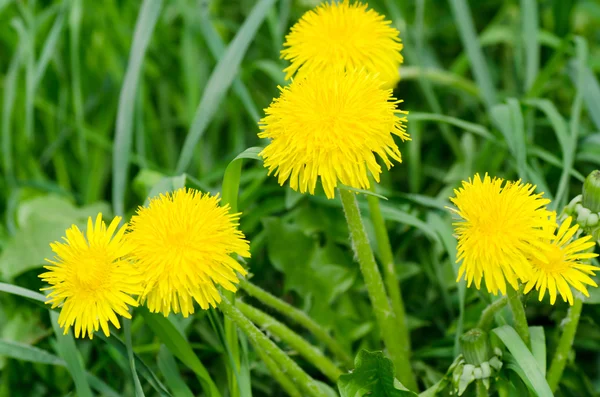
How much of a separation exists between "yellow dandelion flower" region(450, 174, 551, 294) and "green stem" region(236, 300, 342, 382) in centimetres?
25

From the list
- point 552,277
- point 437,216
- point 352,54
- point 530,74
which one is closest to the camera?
point 552,277

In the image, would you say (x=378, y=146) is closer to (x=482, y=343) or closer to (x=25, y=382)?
(x=482, y=343)

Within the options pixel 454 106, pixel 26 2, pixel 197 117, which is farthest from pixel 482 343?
pixel 26 2

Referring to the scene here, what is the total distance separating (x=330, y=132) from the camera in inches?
21.8

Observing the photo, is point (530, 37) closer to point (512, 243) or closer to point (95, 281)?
point (512, 243)

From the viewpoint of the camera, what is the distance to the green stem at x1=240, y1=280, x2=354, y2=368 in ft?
2.38

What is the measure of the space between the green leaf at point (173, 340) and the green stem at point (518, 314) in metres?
0.35

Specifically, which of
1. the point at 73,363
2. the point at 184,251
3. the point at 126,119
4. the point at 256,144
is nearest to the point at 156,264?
the point at 184,251

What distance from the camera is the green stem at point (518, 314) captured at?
612mm

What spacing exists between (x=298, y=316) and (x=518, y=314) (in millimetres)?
266

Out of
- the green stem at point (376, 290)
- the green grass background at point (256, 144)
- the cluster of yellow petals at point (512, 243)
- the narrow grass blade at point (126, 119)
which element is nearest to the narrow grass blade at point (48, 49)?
the green grass background at point (256, 144)

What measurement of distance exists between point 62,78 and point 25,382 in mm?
659

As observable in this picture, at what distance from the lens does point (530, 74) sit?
3.91ft

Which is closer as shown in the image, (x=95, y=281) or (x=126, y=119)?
(x=95, y=281)
